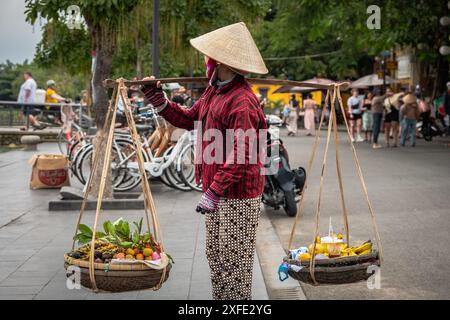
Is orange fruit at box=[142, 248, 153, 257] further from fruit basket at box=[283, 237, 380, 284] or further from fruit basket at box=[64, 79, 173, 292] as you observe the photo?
fruit basket at box=[283, 237, 380, 284]

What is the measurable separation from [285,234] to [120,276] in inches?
168

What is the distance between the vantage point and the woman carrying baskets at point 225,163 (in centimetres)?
441

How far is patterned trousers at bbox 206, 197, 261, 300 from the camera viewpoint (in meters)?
4.52

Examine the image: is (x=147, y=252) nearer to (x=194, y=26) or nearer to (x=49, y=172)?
(x=49, y=172)

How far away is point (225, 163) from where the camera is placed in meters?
4.36

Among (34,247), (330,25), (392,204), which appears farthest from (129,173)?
(330,25)

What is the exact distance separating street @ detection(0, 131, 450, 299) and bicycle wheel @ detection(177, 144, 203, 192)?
0.24 meters

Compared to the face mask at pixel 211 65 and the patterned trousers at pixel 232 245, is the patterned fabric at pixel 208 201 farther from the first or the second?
the face mask at pixel 211 65

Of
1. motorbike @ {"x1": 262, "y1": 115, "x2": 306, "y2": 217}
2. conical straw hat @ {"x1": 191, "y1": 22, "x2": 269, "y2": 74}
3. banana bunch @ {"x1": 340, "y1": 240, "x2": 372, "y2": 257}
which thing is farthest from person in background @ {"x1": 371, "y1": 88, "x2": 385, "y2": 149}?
conical straw hat @ {"x1": 191, "y1": 22, "x2": 269, "y2": 74}

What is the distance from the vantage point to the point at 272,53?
162 feet

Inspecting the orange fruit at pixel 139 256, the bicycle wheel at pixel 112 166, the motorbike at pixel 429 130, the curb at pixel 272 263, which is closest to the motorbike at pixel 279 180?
the curb at pixel 272 263

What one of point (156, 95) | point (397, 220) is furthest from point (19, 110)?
point (156, 95)

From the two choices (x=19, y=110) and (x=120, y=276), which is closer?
(x=120, y=276)
